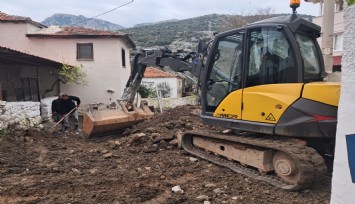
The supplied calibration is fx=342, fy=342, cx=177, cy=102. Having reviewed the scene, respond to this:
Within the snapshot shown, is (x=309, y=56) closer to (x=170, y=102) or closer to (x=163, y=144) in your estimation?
(x=163, y=144)

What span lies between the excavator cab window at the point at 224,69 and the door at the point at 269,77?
25 cm

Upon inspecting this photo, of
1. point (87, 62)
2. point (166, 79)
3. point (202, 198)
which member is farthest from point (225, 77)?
point (166, 79)

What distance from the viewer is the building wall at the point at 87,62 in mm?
17391

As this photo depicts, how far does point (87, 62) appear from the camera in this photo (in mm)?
17844

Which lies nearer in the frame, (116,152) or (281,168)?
(281,168)

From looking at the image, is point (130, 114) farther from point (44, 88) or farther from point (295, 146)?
point (44, 88)

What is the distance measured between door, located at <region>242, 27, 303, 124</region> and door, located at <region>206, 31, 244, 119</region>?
206 mm

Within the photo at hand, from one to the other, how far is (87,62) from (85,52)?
532mm

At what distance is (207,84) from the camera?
20.5 ft

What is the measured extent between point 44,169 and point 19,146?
7.21 feet

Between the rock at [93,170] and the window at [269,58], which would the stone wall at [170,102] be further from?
the window at [269,58]

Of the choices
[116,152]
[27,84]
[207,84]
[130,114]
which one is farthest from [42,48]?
[207,84]

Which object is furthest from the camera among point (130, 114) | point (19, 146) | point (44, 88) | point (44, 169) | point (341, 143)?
point (44, 88)

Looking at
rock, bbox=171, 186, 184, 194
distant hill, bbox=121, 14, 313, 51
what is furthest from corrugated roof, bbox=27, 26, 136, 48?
distant hill, bbox=121, 14, 313, 51
